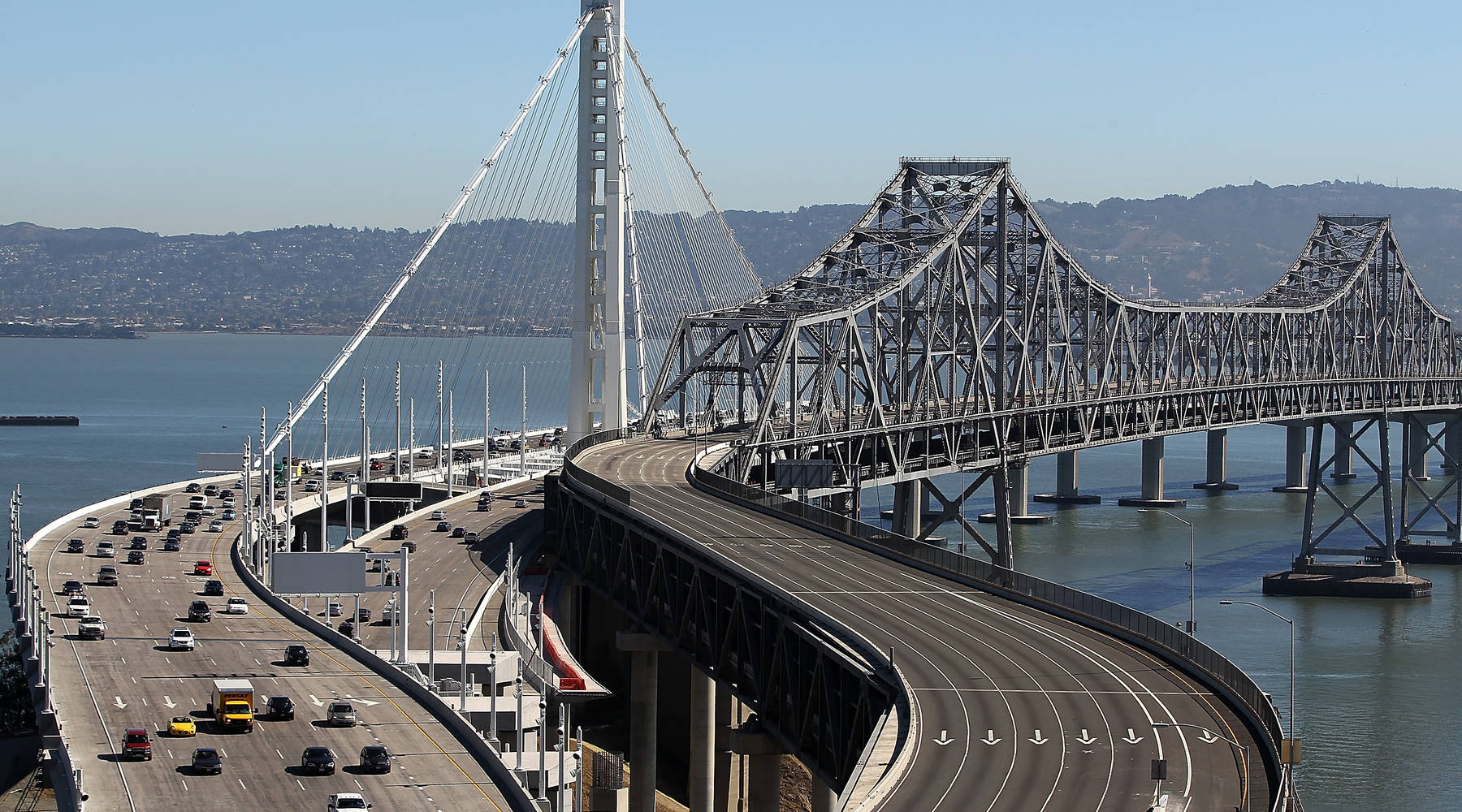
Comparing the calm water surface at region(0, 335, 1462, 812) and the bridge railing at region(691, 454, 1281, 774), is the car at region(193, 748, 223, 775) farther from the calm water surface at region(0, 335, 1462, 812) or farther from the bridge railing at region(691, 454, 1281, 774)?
the calm water surface at region(0, 335, 1462, 812)

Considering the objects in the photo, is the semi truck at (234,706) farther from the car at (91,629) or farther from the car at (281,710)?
the car at (91,629)

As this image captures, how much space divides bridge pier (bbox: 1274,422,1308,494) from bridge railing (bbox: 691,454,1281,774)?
12043cm

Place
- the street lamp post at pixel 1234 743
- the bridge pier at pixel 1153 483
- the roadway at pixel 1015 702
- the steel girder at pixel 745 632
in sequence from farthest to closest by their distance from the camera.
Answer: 1. the bridge pier at pixel 1153 483
2. the steel girder at pixel 745 632
3. the roadway at pixel 1015 702
4. the street lamp post at pixel 1234 743

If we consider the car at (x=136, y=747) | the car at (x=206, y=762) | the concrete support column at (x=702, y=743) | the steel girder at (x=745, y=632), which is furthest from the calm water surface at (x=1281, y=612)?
the car at (x=136, y=747)

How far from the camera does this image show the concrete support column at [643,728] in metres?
65.4

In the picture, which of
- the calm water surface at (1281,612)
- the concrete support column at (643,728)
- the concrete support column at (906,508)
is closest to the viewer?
the concrete support column at (643,728)

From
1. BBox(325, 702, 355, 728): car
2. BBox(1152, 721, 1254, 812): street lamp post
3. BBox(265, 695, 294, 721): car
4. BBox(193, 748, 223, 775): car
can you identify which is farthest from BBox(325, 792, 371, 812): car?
BBox(1152, 721, 1254, 812): street lamp post

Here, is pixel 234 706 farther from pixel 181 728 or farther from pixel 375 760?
pixel 375 760

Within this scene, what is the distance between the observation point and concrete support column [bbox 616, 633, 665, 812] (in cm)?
6538

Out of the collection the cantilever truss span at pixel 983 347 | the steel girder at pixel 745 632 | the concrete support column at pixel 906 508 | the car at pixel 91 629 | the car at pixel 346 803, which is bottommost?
the concrete support column at pixel 906 508

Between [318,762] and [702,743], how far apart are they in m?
22.3

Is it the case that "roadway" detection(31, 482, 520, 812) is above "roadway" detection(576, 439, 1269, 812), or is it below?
below

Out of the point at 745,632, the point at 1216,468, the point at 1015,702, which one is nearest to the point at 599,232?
the point at 745,632

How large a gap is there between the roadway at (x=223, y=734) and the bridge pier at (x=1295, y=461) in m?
132
